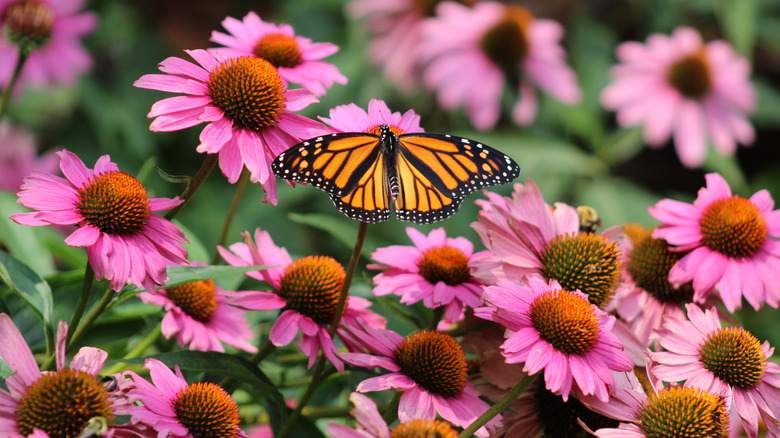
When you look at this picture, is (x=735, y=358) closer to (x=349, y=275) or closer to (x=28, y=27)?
(x=349, y=275)

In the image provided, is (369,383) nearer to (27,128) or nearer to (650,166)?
(27,128)

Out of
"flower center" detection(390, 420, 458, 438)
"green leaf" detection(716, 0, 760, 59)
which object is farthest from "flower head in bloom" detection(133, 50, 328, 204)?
"green leaf" detection(716, 0, 760, 59)

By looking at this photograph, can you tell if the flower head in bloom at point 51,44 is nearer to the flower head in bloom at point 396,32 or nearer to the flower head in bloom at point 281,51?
the flower head in bloom at point 281,51

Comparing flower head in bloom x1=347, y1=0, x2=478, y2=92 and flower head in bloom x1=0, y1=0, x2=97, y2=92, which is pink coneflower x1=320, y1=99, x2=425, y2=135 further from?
flower head in bloom x1=347, y1=0, x2=478, y2=92

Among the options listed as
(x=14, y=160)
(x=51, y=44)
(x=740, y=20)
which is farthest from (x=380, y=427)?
(x=740, y=20)

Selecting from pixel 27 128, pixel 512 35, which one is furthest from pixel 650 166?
pixel 27 128

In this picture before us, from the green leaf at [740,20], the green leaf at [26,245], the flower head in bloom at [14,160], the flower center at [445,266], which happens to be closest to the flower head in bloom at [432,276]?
the flower center at [445,266]

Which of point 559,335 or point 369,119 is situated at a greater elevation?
point 369,119
